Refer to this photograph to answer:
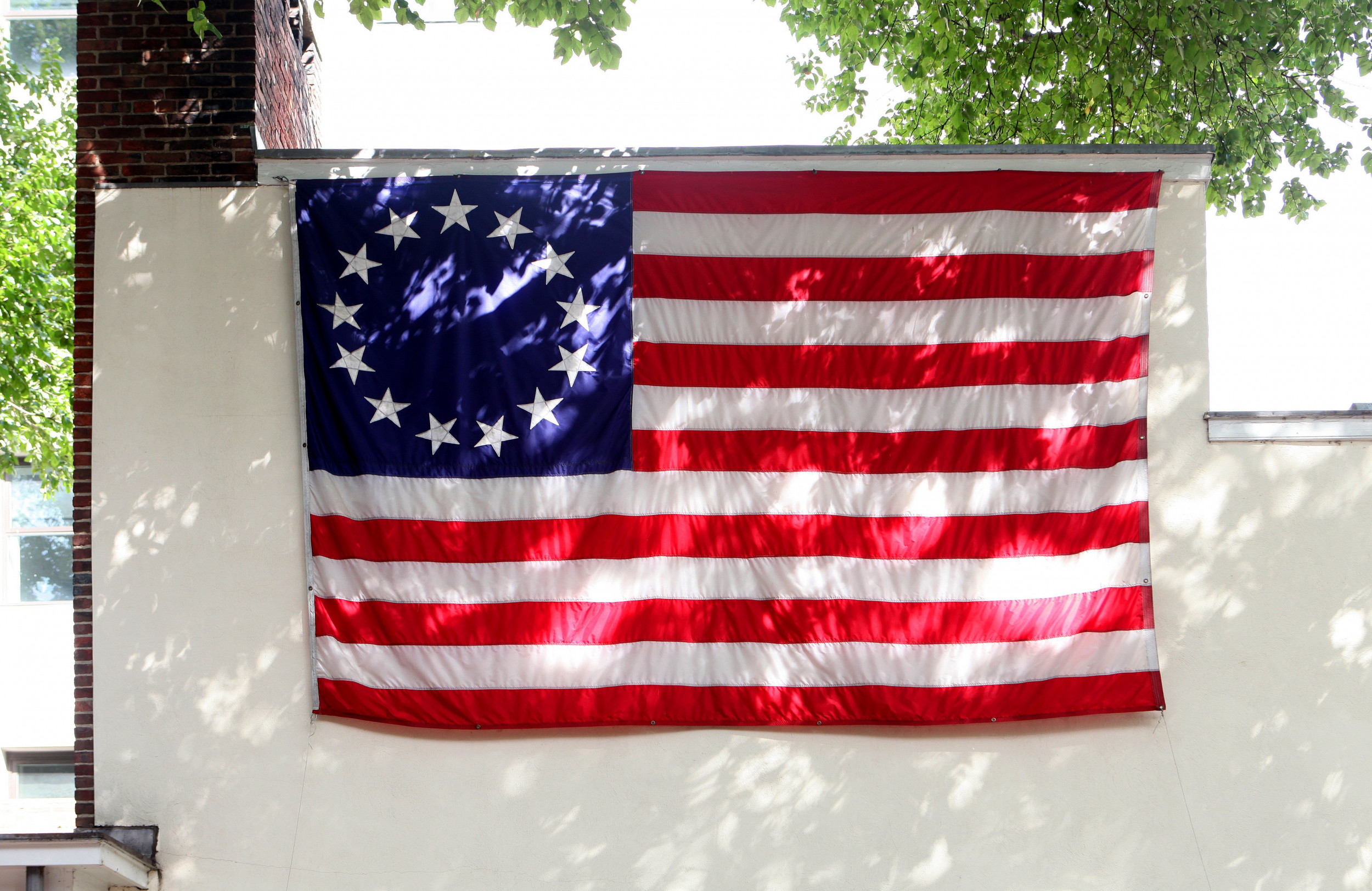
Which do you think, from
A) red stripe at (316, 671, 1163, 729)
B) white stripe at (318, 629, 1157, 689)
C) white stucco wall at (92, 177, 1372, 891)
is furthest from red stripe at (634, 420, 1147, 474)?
red stripe at (316, 671, 1163, 729)

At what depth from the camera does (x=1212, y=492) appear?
5027 mm

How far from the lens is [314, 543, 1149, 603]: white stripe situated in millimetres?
4789

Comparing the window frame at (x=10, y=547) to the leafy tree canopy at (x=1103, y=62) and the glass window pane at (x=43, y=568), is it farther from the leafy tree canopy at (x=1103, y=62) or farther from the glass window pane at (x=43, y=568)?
the leafy tree canopy at (x=1103, y=62)

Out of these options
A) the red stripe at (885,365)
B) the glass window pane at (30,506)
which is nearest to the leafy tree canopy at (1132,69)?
the red stripe at (885,365)

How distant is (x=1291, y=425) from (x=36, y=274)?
10.1 metres

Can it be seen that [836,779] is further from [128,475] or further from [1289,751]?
[128,475]

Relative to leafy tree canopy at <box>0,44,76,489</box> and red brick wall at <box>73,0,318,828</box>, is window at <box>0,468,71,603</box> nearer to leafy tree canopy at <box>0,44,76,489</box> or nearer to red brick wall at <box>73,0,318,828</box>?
leafy tree canopy at <box>0,44,76,489</box>

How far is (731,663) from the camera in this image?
479 cm

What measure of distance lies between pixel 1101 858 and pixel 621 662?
260 centimetres

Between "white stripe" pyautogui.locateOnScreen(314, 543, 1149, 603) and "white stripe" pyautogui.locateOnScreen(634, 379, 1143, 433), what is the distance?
69 cm

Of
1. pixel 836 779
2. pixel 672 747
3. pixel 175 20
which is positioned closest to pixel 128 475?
pixel 175 20

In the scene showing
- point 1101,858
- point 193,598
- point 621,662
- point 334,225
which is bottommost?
point 1101,858

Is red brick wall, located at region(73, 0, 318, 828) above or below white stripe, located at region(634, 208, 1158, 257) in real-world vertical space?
above

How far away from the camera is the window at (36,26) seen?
40.1 ft
